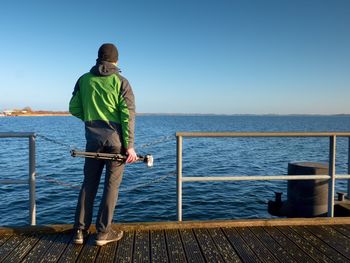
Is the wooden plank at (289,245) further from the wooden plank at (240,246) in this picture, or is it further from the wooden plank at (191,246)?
the wooden plank at (191,246)

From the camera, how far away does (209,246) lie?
11.4ft

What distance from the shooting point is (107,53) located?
132 inches

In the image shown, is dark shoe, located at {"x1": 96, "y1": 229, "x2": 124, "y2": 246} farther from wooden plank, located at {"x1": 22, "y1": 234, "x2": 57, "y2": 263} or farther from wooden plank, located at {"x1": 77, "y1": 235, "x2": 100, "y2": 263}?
wooden plank, located at {"x1": 22, "y1": 234, "x2": 57, "y2": 263}

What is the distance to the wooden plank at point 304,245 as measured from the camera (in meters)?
3.22

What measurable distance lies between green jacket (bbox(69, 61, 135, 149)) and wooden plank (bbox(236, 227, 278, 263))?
1.74 metres

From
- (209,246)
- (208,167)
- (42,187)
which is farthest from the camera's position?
(208,167)

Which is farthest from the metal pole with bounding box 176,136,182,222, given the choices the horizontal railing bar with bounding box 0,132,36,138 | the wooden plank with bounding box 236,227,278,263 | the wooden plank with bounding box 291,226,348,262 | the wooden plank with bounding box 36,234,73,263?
the horizontal railing bar with bounding box 0,132,36,138

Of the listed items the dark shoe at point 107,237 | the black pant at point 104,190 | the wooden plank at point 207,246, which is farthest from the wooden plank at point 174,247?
the black pant at point 104,190

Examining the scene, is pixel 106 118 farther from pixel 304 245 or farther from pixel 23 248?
pixel 304 245

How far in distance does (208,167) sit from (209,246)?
15.0m

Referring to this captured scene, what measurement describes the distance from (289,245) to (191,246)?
111 cm

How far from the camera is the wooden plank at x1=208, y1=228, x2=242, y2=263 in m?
3.19

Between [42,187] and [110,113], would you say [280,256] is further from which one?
[42,187]

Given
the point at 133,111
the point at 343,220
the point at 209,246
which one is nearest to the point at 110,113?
the point at 133,111
